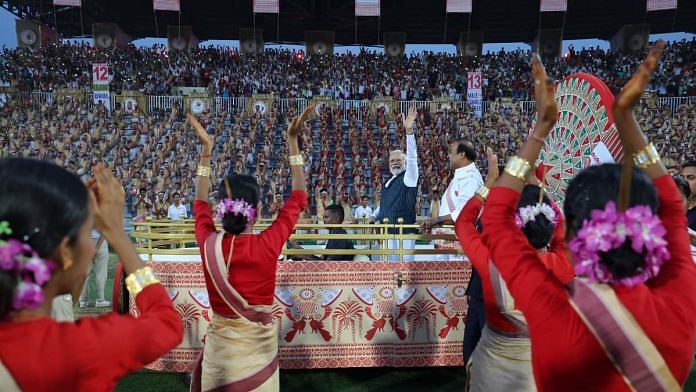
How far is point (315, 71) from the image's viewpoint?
2284 centimetres

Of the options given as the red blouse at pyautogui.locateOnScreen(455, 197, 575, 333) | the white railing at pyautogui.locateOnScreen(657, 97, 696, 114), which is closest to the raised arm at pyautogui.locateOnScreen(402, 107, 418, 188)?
the red blouse at pyautogui.locateOnScreen(455, 197, 575, 333)

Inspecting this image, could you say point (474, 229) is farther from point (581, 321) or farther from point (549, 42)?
point (549, 42)

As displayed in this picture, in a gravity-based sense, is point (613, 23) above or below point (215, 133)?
above

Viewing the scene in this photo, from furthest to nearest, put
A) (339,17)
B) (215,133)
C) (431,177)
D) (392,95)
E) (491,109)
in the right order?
1. (339,17)
2. (392,95)
3. (491,109)
4. (215,133)
5. (431,177)

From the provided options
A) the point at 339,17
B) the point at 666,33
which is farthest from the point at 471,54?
the point at 666,33

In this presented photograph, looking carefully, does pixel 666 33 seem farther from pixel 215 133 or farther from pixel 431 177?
pixel 215 133

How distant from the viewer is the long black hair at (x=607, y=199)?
46.7 inches

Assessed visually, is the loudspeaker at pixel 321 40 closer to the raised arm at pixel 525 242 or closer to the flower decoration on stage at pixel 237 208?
the flower decoration on stage at pixel 237 208

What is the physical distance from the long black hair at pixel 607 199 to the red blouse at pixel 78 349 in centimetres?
101

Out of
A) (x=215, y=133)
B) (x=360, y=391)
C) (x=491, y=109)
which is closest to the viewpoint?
(x=360, y=391)

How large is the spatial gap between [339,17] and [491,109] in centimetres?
961

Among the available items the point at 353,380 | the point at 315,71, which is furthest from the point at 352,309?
the point at 315,71

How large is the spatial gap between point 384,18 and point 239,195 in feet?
80.9

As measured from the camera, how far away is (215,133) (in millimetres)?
17484
